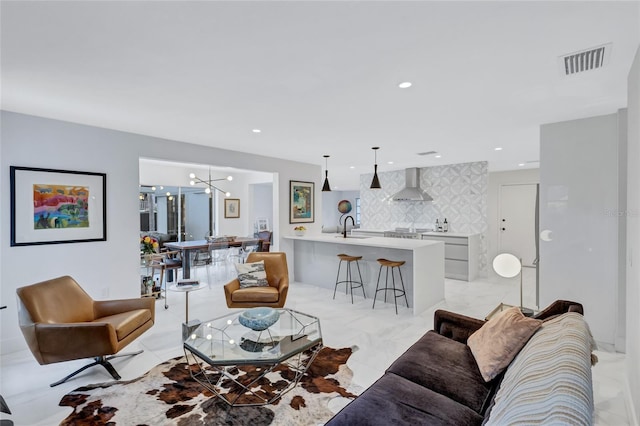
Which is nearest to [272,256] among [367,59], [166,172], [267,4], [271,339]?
[271,339]

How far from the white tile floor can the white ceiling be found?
7.97ft

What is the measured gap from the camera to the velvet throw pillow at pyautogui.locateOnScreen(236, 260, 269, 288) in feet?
13.1

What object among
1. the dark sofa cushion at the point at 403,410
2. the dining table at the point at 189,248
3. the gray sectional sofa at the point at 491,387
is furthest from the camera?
the dining table at the point at 189,248

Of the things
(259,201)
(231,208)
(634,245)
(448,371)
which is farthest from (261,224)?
(634,245)

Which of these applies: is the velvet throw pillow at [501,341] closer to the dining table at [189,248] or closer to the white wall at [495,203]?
the dining table at [189,248]

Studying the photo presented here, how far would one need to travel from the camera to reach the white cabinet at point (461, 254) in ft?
20.0

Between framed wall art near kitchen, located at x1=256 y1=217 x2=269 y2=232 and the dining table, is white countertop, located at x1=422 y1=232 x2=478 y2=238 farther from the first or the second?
framed wall art near kitchen, located at x1=256 y1=217 x2=269 y2=232

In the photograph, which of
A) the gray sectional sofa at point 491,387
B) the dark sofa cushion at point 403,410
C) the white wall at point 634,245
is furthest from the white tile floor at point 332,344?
the dark sofa cushion at point 403,410

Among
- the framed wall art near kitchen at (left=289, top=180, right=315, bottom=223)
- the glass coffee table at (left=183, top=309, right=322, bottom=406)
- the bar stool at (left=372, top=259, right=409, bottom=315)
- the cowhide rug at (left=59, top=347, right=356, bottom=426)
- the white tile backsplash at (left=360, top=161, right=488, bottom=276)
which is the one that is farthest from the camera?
the white tile backsplash at (left=360, top=161, right=488, bottom=276)

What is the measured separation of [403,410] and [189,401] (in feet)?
5.46

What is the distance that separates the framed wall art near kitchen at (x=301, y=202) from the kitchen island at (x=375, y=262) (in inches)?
19.9

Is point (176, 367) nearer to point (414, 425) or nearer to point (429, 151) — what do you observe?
point (414, 425)

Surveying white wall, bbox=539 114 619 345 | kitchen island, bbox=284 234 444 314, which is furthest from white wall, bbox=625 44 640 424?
kitchen island, bbox=284 234 444 314

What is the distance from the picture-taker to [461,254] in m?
6.19
